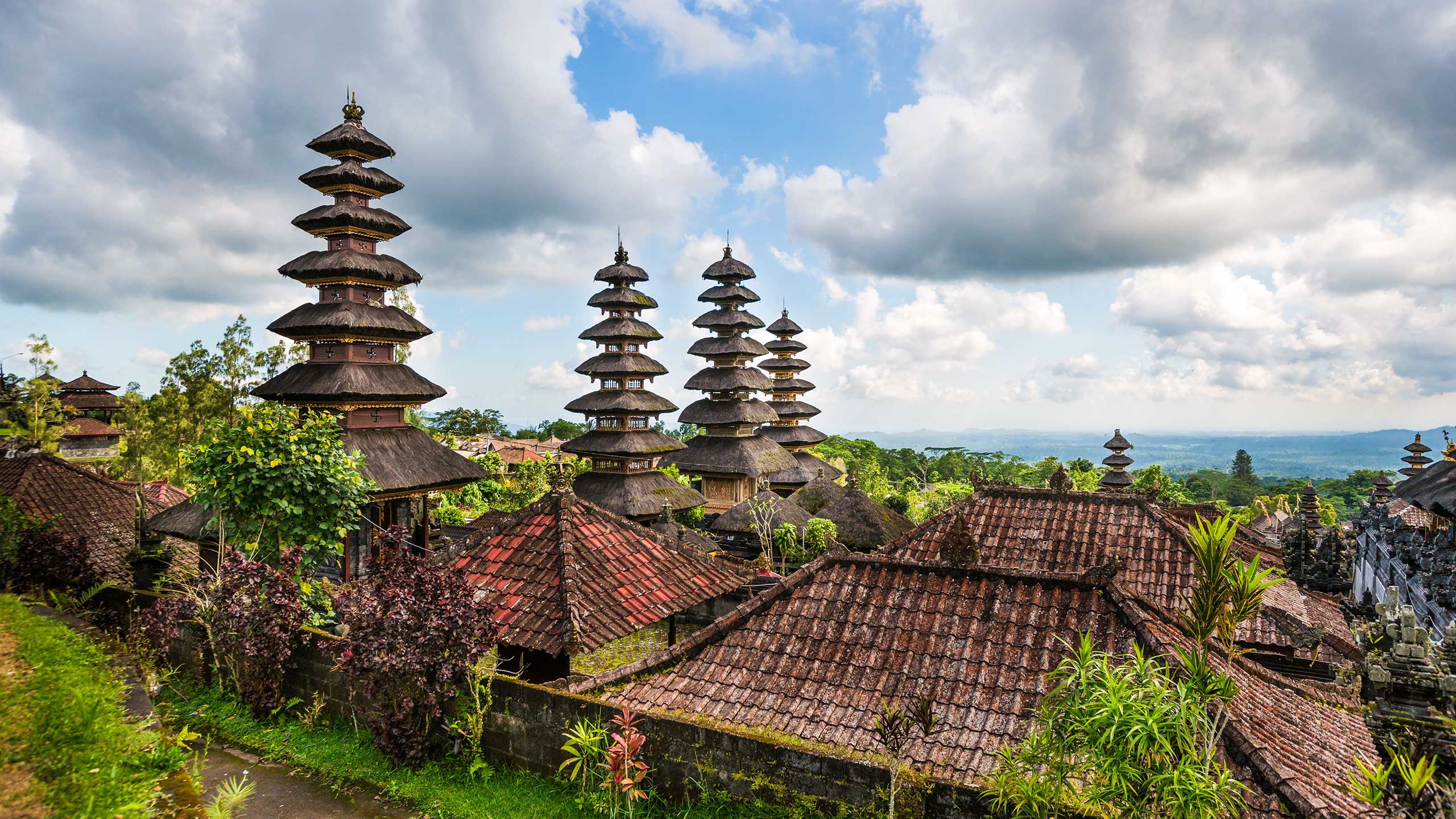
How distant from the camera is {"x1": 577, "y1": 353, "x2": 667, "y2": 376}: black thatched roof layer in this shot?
1094 inches

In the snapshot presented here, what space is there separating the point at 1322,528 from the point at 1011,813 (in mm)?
21038

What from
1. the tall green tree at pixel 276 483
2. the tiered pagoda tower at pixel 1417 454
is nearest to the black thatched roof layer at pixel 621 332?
the tall green tree at pixel 276 483

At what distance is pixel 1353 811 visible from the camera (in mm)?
4883

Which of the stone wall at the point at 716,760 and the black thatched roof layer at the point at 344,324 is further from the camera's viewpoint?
the black thatched roof layer at the point at 344,324

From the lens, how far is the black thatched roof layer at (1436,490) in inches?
569

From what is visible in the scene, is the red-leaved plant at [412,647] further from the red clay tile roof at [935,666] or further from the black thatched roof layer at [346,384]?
the black thatched roof layer at [346,384]

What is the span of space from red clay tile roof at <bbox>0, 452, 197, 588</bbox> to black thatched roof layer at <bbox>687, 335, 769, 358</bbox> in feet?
66.7

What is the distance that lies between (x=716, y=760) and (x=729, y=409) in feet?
83.1

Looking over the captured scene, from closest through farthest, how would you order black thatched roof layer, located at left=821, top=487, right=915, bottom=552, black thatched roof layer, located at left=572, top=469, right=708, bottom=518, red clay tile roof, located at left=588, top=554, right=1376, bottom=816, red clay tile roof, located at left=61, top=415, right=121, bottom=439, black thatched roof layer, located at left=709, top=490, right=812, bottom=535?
red clay tile roof, located at left=588, top=554, right=1376, bottom=816 < black thatched roof layer, located at left=821, top=487, right=915, bottom=552 < black thatched roof layer, located at left=709, top=490, right=812, bottom=535 < black thatched roof layer, located at left=572, top=469, right=708, bottom=518 < red clay tile roof, located at left=61, top=415, right=121, bottom=439

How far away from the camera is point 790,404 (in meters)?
39.1

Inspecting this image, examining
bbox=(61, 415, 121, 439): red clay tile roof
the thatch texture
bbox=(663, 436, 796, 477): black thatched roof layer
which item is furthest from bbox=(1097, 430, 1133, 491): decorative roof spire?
bbox=(61, 415, 121, 439): red clay tile roof

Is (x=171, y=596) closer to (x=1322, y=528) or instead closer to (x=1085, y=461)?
(x=1322, y=528)

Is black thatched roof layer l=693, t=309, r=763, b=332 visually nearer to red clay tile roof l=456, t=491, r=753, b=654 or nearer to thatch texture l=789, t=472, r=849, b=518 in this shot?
thatch texture l=789, t=472, r=849, b=518

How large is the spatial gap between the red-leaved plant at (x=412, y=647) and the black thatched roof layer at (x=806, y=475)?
20.0 metres
